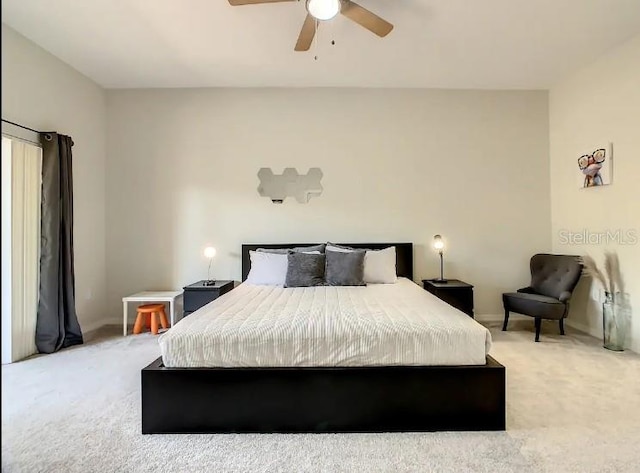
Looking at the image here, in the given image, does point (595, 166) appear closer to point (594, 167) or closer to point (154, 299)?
point (594, 167)

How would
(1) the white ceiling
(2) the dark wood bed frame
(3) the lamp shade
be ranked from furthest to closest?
(3) the lamp shade, (1) the white ceiling, (2) the dark wood bed frame

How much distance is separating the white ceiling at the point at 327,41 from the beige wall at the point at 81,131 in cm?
19

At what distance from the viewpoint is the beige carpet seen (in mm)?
1880

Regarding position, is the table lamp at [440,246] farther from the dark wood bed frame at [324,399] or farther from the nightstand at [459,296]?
the dark wood bed frame at [324,399]

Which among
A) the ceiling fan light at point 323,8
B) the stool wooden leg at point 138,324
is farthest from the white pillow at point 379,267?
the stool wooden leg at point 138,324

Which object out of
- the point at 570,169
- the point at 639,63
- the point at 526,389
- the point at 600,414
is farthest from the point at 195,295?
the point at 639,63

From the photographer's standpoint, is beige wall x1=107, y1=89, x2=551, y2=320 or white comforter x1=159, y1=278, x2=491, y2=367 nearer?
white comforter x1=159, y1=278, x2=491, y2=367

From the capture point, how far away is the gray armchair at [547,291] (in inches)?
148

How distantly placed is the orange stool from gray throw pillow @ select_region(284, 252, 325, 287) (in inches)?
57.9

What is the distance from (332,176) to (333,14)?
7.35 ft

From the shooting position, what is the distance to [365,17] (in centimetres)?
264

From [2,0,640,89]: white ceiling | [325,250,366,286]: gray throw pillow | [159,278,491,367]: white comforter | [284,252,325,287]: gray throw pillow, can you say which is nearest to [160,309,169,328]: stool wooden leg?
[284,252,325,287]: gray throw pillow

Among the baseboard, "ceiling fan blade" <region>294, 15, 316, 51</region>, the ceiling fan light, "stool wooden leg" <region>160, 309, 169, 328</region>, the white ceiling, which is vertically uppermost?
the white ceiling

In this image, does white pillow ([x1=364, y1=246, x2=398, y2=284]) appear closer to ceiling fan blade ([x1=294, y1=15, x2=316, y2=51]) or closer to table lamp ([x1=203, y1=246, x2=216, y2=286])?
table lamp ([x1=203, y1=246, x2=216, y2=286])
